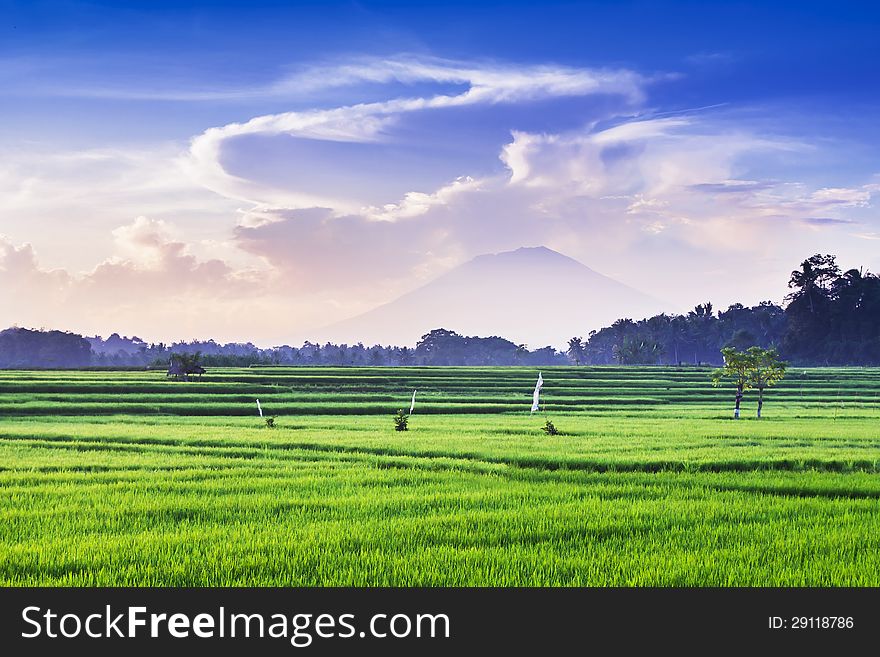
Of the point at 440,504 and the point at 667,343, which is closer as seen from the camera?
the point at 440,504

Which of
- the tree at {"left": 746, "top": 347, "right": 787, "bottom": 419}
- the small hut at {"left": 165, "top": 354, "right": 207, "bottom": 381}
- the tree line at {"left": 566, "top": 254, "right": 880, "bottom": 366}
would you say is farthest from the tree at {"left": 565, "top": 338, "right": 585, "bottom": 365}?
the tree at {"left": 746, "top": 347, "right": 787, "bottom": 419}

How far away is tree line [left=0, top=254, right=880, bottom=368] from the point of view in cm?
10806

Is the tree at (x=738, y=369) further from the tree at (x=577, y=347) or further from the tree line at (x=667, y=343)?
the tree at (x=577, y=347)

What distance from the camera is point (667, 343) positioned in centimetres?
13350

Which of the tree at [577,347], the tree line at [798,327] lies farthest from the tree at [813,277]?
the tree at [577,347]

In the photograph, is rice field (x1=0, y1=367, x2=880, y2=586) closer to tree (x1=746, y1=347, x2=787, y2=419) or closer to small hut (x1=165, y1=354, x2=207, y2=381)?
tree (x1=746, y1=347, x2=787, y2=419)

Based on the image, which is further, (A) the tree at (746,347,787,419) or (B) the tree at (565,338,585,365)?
(B) the tree at (565,338,585,365)

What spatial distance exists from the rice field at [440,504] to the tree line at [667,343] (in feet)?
195

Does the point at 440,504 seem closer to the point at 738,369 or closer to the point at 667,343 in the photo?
the point at 738,369

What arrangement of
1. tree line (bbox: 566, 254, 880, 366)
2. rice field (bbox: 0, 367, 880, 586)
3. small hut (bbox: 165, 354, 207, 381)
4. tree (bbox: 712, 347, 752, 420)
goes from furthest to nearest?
1. tree line (bbox: 566, 254, 880, 366)
2. small hut (bbox: 165, 354, 207, 381)
3. tree (bbox: 712, 347, 752, 420)
4. rice field (bbox: 0, 367, 880, 586)

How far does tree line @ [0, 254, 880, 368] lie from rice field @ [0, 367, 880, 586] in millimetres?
59286

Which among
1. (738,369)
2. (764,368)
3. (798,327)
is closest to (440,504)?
(738,369)

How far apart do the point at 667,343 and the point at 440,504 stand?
5047 inches

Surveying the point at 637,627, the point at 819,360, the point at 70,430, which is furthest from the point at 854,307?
the point at 637,627
